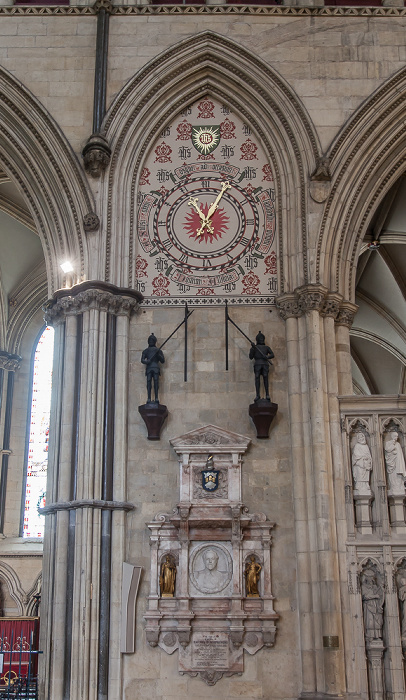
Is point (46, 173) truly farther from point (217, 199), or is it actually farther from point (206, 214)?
point (217, 199)

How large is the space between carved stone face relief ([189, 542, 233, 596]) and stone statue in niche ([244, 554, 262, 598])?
249 millimetres

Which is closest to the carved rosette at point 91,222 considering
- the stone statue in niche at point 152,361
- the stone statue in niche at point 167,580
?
the stone statue in niche at point 152,361

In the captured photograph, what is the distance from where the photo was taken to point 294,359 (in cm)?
1298

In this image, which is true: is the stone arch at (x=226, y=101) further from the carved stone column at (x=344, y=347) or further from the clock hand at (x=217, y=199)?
the carved stone column at (x=344, y=347)

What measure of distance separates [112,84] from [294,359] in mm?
5786

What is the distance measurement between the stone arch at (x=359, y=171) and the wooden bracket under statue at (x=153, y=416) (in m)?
3.50

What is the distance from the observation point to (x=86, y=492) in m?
12.2

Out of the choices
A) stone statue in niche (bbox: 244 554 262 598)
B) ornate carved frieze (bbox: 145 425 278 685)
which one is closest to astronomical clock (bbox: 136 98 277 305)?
ornate carved frieze (bbox: 145 425 278 685)

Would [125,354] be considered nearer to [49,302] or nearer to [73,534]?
[49,302]

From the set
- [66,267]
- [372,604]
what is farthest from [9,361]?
[372,604]

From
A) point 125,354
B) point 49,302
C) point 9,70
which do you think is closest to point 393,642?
point 125,354

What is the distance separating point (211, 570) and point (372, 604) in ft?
7.72

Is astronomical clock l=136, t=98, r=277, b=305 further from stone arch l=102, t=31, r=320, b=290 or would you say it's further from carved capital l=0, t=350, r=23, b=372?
carved capital l=0, t=350, r=23, b=372

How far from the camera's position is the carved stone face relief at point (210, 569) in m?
12.1
